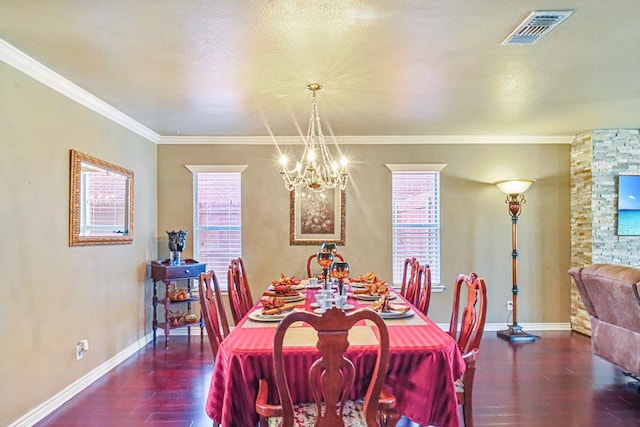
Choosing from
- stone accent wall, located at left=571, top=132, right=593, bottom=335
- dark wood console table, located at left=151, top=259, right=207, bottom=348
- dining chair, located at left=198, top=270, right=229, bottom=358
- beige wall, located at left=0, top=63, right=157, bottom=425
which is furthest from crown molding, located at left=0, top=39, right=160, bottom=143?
stone accent wall, located at left=571, top=132, right=593, bottom=335

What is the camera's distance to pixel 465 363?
2170 millimetres

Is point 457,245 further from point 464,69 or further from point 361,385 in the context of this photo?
point 361,385

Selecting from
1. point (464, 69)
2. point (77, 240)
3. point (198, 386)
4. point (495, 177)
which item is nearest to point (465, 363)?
point (464, 69)

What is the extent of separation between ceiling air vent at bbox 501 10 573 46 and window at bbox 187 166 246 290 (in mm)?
3663

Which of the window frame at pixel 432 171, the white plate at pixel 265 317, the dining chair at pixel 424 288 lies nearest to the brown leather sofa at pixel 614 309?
the dining chair at pixel 424 288

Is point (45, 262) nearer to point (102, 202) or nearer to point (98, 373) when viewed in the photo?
point (102, 202)

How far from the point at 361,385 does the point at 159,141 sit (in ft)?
14.4

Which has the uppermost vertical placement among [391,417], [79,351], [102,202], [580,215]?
[102,202]

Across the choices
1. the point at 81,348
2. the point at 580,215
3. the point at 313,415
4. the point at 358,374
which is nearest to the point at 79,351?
the point at 81,348

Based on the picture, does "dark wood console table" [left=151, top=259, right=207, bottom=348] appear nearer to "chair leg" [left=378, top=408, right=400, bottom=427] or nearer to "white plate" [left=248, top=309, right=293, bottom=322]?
"white plate" [left=248, top=309, right=293, bottom=322]

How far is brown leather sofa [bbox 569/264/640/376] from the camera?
315 centimetres

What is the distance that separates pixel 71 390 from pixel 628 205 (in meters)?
6.19

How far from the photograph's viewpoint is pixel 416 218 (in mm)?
5438

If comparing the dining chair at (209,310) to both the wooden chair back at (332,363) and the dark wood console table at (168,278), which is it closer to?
the wooden chair back at (332,363)
